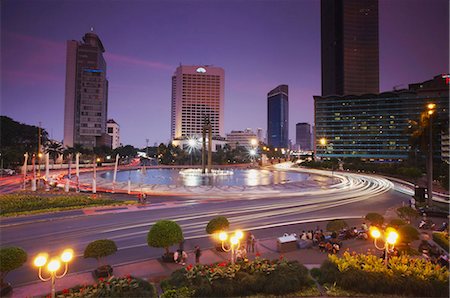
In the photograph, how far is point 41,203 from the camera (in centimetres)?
2802

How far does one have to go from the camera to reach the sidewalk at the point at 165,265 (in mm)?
12621

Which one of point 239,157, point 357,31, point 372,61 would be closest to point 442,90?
point 372,61

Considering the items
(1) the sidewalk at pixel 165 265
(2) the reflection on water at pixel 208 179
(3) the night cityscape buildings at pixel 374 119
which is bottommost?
(1) the sidewalk at pixel 165 265

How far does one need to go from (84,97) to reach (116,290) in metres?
159

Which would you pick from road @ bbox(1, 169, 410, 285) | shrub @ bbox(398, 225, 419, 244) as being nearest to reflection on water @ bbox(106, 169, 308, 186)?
road @ bbox(1, 169, 410, 285)

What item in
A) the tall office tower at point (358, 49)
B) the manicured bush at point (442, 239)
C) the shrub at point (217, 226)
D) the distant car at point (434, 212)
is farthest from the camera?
the tall office tower at point (358, 49)

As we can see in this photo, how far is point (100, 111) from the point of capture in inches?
5866

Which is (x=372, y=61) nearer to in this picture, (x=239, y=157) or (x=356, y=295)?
(x=239, y=157)

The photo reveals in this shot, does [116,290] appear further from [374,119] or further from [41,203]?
[374,119]

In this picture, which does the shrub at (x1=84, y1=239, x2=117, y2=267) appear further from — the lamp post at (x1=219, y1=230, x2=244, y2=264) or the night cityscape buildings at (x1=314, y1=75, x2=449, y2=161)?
the night cityscape buildings at (x1=314, y1=75, x2=449, y2=161)

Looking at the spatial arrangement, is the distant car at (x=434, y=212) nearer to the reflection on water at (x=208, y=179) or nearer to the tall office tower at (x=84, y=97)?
the reflection on water at (x=208, y=179)

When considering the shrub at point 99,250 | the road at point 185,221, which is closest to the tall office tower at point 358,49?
the road at point 185,221

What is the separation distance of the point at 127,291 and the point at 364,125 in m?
166

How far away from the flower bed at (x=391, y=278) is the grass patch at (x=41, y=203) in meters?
25.5
